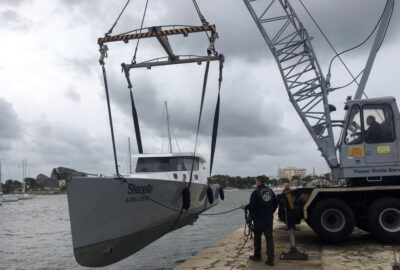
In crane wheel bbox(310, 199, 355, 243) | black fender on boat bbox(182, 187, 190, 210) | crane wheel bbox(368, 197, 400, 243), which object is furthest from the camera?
black fender on boat bbox(182, 187, 190, 210)

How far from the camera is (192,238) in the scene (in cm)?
1914

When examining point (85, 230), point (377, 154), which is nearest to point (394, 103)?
point (377, 154)

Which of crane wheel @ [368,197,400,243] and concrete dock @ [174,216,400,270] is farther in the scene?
crane wheel @ [368,197,400,243]

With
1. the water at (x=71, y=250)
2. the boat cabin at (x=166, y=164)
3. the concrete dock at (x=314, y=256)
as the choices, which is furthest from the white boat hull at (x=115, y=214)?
the water at (x=71, y=250)

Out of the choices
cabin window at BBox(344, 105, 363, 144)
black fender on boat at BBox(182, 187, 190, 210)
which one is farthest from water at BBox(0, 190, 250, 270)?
cabin window at BBox(344, 105, 363, 144)

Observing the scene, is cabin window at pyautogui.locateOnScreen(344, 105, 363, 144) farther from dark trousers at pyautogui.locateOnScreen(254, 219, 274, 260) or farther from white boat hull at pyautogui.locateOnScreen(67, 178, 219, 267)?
white boat hull at pyautogui.locateOnScreen(67, 178, 219, 267)

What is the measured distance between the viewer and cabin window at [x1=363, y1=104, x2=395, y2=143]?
9133 mm

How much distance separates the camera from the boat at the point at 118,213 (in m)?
7.86

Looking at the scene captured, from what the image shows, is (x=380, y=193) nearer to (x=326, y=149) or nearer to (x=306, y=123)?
(x=326, y=149)

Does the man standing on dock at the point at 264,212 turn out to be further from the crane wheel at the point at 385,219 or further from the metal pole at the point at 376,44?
the metal pole at the point at 376,44

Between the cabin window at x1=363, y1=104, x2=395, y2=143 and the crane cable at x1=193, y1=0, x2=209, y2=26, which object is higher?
the crane cable at x1=193, y1=0, x2=209, y2=26

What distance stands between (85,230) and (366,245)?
6.40 m

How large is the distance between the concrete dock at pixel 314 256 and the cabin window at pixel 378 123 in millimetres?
2505

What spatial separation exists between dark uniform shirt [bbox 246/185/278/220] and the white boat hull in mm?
2701
